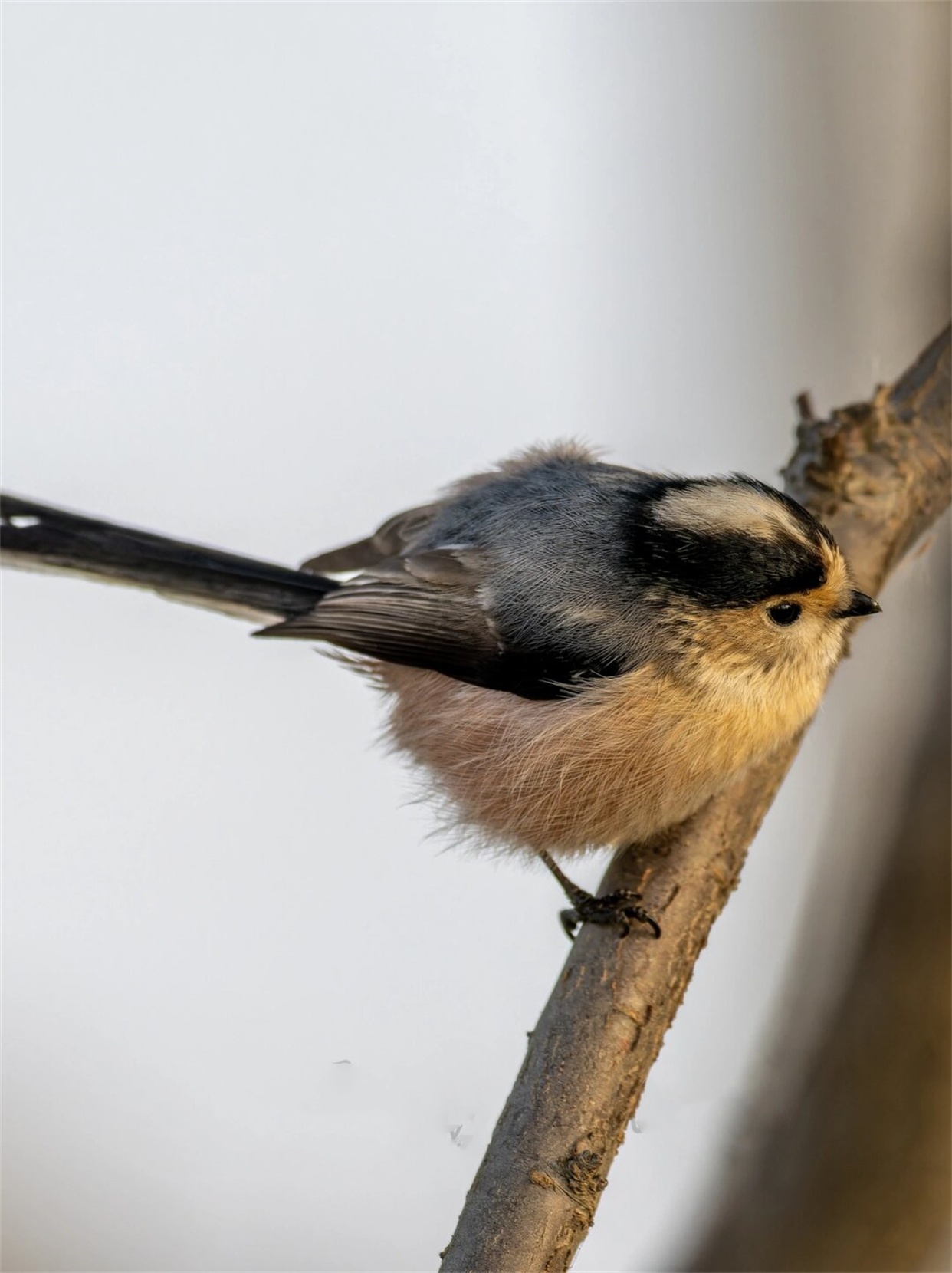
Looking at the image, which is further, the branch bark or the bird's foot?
the bird's foot

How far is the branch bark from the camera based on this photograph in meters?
1.40

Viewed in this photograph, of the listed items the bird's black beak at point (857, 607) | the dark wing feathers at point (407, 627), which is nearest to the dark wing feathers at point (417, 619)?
the dark wing feathers at point (407, 627)

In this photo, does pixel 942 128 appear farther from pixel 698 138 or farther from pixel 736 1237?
pixel 736 1237

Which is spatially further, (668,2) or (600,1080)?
(668,2)

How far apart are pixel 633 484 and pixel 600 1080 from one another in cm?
91

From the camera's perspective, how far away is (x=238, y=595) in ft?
6.26

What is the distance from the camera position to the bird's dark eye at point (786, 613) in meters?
1.64

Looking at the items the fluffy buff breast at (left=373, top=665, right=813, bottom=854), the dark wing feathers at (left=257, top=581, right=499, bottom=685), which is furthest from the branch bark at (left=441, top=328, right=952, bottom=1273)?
the dark wing feathers at (left=257, top=581, right=499, bottom=685)

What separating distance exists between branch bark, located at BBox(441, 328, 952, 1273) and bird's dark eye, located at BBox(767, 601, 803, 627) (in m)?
0.33

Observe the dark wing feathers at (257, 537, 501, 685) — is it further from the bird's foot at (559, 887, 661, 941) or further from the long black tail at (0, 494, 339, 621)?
the bird's foot at (559, 887, 661, 941)

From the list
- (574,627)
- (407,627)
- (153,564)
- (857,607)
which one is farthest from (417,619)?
(857,607)

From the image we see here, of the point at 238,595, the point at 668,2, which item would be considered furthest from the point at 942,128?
the point at 238,595

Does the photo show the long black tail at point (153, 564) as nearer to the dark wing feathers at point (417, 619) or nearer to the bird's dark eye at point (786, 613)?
the dark wing feathers at point (417, 619)

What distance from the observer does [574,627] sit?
1.69 meters
